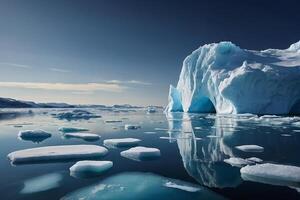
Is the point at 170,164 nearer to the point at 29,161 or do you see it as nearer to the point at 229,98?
the point at 29,161

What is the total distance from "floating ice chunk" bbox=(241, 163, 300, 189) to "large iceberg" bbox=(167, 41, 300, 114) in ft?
70.9

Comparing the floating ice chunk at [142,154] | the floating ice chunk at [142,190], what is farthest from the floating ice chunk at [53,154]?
the floating ice chunk at [142,190]

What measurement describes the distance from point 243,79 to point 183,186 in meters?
23.3

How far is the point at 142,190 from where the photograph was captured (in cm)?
480

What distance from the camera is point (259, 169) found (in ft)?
18.9

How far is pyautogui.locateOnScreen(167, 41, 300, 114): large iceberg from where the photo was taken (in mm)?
26391

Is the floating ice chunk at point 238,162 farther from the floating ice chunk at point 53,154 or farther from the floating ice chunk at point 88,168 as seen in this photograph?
the floating ice chunk at point 53,154

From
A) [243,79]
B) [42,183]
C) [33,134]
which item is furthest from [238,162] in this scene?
[243,79]

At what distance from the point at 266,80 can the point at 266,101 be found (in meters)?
2.42

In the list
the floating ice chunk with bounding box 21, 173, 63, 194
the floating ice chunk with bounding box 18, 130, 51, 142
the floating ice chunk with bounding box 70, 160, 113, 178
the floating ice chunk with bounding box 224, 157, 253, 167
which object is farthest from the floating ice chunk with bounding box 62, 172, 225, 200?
the floating ice chunk with bounding box 18, 130, 51, 142

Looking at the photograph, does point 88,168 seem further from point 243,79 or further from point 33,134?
point 243,79

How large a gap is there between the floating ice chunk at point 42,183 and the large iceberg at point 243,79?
77.2 feet

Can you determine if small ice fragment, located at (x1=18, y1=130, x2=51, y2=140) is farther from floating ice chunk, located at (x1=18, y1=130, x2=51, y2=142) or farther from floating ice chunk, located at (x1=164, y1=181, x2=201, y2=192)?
floating ice chunk, located at (x1=164, y1=181, x2=201, y2=192)

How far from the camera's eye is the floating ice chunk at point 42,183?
4859mm
